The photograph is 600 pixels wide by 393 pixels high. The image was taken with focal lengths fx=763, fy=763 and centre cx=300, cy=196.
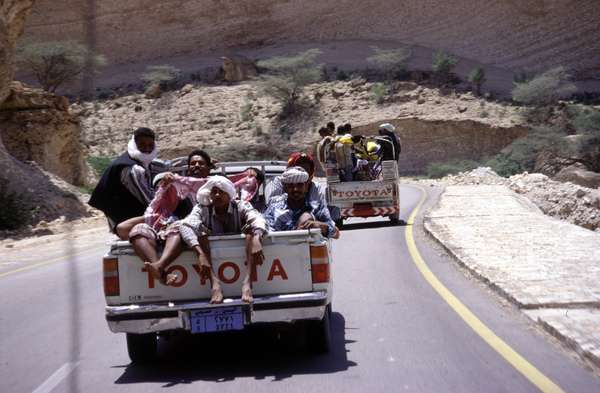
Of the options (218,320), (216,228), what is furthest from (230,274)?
(216,228)

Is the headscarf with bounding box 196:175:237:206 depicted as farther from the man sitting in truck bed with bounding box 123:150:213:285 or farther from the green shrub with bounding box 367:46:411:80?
the green shrub with bounding box 367:46:411:80

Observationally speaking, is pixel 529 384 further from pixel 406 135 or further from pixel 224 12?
pixel 224 12

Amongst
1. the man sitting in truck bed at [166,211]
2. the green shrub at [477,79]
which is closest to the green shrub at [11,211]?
the man sitting in truck bed at [166,211]

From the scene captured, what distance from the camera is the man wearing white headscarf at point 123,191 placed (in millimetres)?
7796

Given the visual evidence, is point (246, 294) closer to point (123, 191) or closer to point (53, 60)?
point (123, 191)

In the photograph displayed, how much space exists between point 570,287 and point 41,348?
19.1 feet

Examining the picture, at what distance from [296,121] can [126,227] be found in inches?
2230

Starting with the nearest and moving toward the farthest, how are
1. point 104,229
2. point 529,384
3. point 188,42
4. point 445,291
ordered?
point 529,384
point 445,291
point 104,229
point 188,42

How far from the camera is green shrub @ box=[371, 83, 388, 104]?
62312 millimetres

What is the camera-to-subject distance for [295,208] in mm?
7531

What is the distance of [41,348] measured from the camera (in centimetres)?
779

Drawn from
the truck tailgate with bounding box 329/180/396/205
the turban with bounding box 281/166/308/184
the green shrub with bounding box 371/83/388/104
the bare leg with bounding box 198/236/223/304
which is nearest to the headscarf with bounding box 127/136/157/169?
the turban with bounding box 281/166/308/184

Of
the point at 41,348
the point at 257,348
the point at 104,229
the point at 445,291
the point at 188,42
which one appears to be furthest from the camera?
the point at 188,42

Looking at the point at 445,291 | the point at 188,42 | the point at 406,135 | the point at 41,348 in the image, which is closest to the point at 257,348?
the point at 41,348
